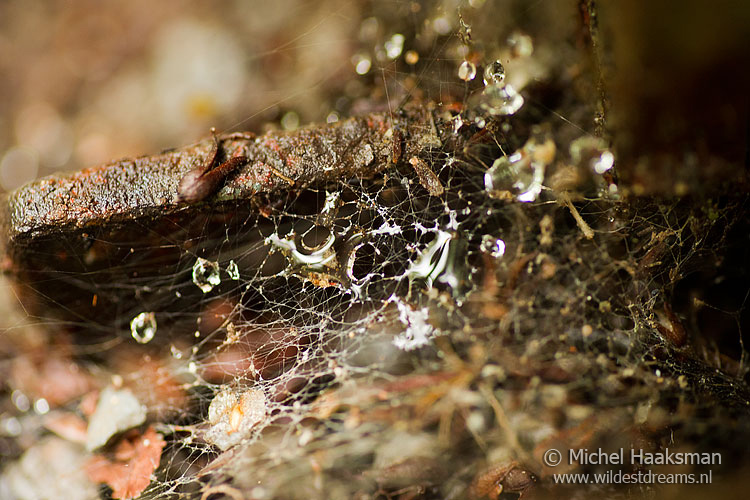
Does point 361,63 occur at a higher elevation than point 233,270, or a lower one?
higher

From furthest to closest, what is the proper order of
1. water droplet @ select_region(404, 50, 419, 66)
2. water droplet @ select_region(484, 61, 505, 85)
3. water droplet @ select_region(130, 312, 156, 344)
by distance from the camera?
1. water droplet @ select_region(404, 50, 419, 66)
2. water droplet @ select_region(130, 312, 156, 344)
3. water droplet @ select_region(484, 61, 505, 85)

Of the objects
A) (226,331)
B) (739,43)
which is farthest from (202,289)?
(739,43)

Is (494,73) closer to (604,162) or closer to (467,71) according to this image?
(467,71)

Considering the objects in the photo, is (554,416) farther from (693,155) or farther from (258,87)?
(258,87)

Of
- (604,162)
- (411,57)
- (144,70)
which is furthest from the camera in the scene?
(144,70)

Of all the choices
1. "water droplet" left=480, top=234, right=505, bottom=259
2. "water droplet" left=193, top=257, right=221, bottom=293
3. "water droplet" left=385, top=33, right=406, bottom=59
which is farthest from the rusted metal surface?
"water droplet" left=385, top=33, right=406, bottom=59

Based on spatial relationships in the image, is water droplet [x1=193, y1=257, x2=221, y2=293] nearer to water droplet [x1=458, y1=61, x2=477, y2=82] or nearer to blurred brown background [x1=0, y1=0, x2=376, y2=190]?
blurred brown background [x1=0, y1=0, x2=376, y2=190]

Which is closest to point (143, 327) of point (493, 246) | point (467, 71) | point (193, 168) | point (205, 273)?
point (205, 273)

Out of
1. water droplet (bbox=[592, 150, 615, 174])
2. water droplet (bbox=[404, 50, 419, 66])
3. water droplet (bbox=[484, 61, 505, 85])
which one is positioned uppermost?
water droplet (bbox=[404, 50, 419, 66])
